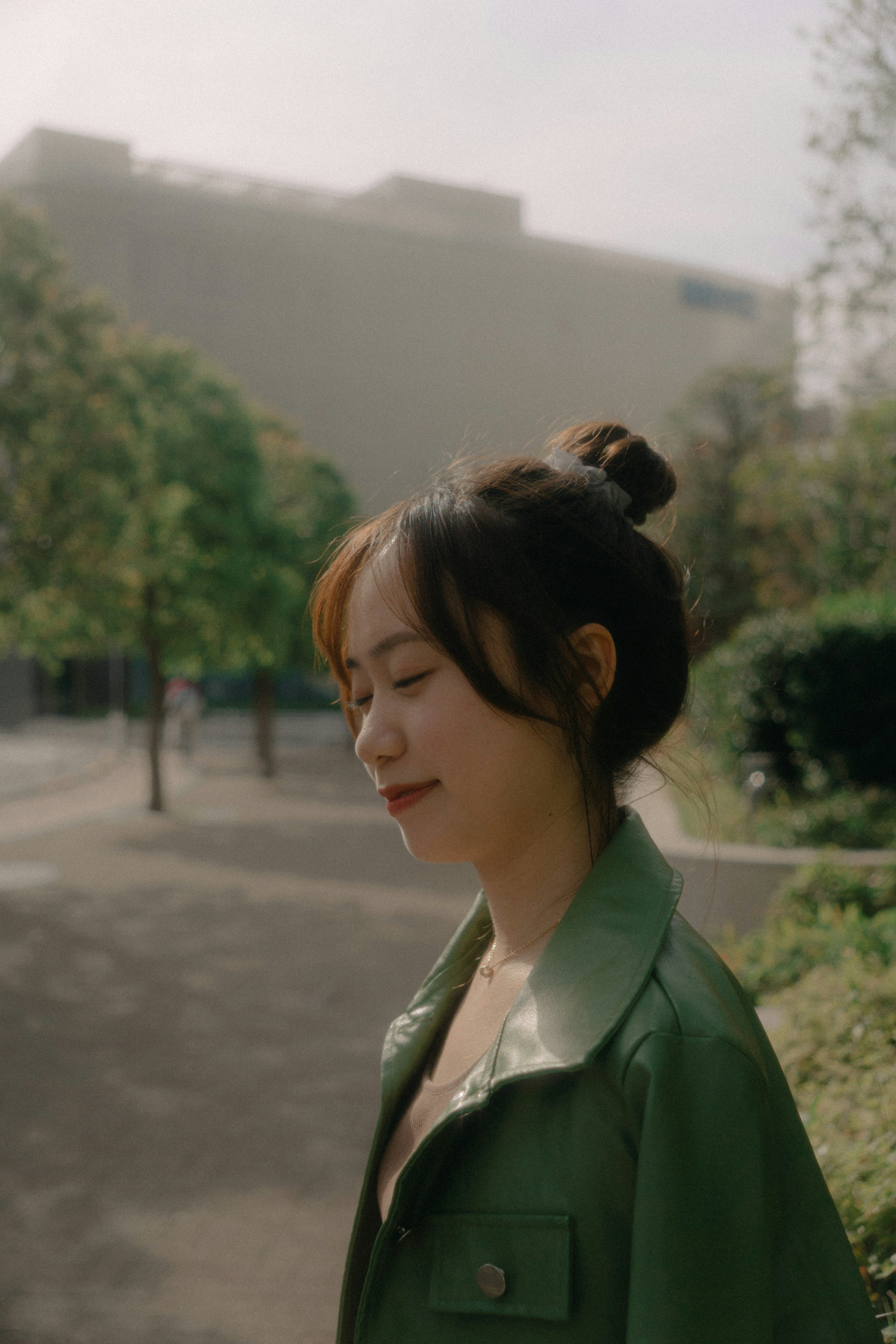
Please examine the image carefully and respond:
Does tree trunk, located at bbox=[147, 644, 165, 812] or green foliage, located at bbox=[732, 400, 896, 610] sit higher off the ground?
green foliage, located at bbox=[732, 400, 896, 610]

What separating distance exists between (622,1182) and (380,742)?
562 mm

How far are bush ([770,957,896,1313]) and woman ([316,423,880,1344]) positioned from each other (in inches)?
45.3

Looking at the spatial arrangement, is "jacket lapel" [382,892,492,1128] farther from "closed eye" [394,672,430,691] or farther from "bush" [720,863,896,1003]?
"bush" [720,863,896,1003]

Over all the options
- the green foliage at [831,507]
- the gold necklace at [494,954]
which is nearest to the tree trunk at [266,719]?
the green foliage at [831,507]

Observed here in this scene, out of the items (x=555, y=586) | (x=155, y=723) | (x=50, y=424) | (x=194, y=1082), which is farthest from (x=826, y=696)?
(x=155, y=723)

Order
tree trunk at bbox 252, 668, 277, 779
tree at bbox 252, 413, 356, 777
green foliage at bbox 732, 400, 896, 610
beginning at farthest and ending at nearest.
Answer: tree trunk at bbox 252, 668, 277, 779, tree at bbox 252, 413, 356, 777, green foliage at bbox 732, 400, 896, 610

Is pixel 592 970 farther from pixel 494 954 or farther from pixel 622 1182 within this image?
pixel 494 954

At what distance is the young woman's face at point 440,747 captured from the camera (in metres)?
1.37

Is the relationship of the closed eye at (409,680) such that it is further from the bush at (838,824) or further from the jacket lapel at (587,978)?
the bush at (838,824)

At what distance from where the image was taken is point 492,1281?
1159 millimetres

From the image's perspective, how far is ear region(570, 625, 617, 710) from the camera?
1408mm

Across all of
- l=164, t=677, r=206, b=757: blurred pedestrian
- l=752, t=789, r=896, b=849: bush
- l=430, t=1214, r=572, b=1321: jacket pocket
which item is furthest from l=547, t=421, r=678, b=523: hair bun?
l=164, t=677, r=206, b=757: blurred pedestrian

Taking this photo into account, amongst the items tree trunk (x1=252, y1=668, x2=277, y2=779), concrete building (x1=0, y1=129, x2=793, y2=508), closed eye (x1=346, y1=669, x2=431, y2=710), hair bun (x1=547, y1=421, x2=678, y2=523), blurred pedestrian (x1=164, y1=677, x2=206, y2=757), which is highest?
concrete building (x1=0, y1=129, x2=793, y2=508)

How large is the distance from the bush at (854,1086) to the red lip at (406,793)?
141 cm
